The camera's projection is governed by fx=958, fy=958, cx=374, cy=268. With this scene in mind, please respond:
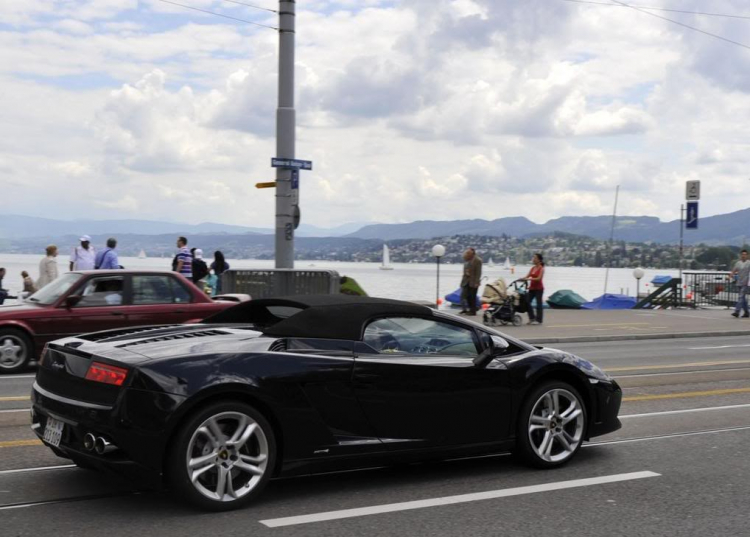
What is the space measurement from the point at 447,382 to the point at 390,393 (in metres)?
0.47

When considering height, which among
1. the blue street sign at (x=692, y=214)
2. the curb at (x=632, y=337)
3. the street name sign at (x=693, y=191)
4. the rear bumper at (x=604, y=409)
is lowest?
the curb at (x=632, y=337)

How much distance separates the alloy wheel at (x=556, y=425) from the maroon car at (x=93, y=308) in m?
7.39

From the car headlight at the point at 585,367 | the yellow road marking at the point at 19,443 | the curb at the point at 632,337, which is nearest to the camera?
the car headlight at the point at 585,367

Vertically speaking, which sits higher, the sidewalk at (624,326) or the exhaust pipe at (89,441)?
the exhaust pipe at (89,441)

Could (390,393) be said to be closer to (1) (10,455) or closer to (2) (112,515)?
(2) (112,515)

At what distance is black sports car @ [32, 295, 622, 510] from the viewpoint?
5453mm

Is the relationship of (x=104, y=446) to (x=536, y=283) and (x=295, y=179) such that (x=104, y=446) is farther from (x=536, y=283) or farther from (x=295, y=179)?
(x=536, y=283)

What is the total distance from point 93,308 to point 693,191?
21553mm

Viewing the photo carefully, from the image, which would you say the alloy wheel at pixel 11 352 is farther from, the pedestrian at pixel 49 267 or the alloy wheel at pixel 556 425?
the alloy wheel at pixel 556 425

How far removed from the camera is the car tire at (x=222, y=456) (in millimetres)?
5438

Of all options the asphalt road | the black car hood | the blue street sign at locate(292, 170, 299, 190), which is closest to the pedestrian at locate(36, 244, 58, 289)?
the blue street sign at locate(292, 170, 299, 190)

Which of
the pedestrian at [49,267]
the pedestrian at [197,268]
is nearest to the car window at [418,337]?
the pedestrian at [49,267]

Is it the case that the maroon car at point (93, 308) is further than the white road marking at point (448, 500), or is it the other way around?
the maroon car at point (93, 308)

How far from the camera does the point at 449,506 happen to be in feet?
19.4
